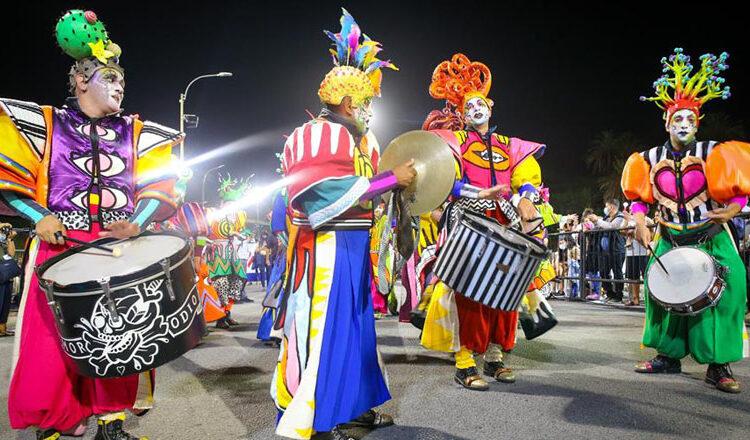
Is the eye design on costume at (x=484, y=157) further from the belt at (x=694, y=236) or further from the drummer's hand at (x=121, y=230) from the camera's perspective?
the drummer's hand at (x=121, y=230)

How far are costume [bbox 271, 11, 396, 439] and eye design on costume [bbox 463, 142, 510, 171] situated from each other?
1540 millimetres

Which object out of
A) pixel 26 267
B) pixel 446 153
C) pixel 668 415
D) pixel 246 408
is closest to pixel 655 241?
pixel 668 415

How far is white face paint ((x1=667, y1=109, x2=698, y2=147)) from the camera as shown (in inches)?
177

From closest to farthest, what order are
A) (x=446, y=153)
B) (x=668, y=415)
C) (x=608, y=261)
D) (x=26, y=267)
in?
(x=26, y=267) < (x=446, y=153) < (x=668, y=415) < (x=608, y=261)

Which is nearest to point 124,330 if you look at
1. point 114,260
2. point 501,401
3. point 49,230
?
point 114,260

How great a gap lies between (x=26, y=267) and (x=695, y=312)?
4382 mm

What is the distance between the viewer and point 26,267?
274 centimetres

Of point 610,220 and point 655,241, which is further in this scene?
point 610,220

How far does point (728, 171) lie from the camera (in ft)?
13.7

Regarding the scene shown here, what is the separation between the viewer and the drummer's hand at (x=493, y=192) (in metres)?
4.00

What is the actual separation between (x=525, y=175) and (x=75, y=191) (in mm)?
3309

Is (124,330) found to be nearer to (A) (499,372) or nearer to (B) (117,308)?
(B) (117,308)

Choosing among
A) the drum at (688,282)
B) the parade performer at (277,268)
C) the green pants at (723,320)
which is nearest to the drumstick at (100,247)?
the parade performer at (277,268)

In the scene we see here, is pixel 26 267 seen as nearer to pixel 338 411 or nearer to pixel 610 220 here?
pixel 338 411
